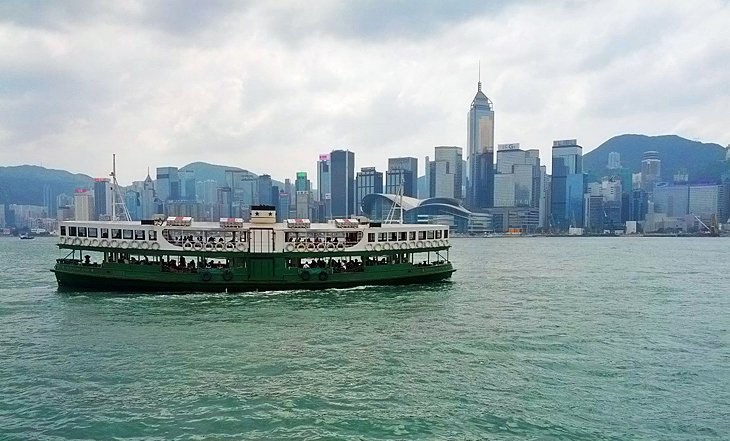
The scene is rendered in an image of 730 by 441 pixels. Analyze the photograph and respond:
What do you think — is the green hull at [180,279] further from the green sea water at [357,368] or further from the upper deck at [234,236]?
the upper deck at [234,236]

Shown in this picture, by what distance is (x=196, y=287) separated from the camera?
3619 centimetres

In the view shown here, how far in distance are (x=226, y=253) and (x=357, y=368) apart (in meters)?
19.8

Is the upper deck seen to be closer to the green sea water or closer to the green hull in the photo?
the green hull

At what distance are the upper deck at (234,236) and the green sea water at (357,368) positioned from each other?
12.7 ft

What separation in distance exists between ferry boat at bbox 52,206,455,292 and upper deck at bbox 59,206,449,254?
7 cm

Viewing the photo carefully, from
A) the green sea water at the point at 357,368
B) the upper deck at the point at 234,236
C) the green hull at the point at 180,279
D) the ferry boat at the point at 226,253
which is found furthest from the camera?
the upper deck at the point at 234,236

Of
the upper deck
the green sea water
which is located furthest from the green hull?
the upper deck

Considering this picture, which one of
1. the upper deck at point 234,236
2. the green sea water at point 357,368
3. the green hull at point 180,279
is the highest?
the upper deck at point 234,236

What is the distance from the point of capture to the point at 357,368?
19.9m

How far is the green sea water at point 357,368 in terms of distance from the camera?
49.2ft

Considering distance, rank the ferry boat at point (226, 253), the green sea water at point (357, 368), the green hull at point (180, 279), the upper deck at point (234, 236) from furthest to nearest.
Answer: the upper deck at point (234, 236)
the ferry boat at point (226, 253)
the green hull at point (180, 279)
the green sea water at point (357, 368)

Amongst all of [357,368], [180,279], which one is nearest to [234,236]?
[180,279]

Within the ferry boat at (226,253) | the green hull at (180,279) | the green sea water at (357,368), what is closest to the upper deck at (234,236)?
the ferry boat at (226,253)

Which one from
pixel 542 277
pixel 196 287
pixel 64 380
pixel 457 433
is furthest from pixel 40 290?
pixel 542 277
